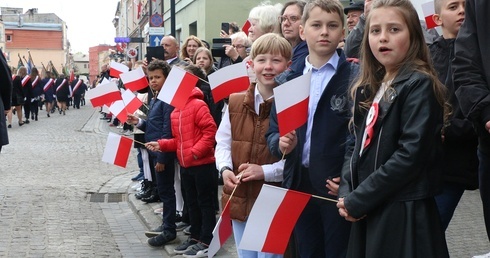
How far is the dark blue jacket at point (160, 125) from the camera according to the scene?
6.48 metres

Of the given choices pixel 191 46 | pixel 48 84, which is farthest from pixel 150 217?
pixel 48 84

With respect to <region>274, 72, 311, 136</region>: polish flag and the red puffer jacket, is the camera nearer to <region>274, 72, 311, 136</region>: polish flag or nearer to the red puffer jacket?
the red puffer jacket

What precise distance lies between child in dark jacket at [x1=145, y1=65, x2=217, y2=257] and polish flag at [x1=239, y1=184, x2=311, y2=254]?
2.28m

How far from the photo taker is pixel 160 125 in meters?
6.81

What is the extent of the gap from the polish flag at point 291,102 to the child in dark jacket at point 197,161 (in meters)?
2.20

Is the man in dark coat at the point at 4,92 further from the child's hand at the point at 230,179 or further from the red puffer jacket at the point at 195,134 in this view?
the child's hand at the point at 230,179

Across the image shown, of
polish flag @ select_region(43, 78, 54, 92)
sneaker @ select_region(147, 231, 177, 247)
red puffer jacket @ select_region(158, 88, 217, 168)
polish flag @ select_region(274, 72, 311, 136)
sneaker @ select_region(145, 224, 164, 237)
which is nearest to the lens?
polish flag @ select_region(274, 72, 311, 136)

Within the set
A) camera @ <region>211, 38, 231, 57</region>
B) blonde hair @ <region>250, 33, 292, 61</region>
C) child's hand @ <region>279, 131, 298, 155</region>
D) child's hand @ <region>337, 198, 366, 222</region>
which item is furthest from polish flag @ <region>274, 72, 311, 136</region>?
camera @ <region>211, 38, 231, 57</region>

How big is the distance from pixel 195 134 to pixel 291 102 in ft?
7.62

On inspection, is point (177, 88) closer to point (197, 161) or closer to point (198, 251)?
point (197, 161)

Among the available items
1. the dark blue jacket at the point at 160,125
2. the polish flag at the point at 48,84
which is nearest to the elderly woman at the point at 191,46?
the dark blue jacket at the point at 160,125

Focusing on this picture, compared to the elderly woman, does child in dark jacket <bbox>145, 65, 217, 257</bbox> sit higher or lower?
lower

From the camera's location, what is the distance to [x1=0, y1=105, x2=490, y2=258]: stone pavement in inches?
253

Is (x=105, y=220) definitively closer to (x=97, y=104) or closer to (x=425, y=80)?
(x=97, y=104)
